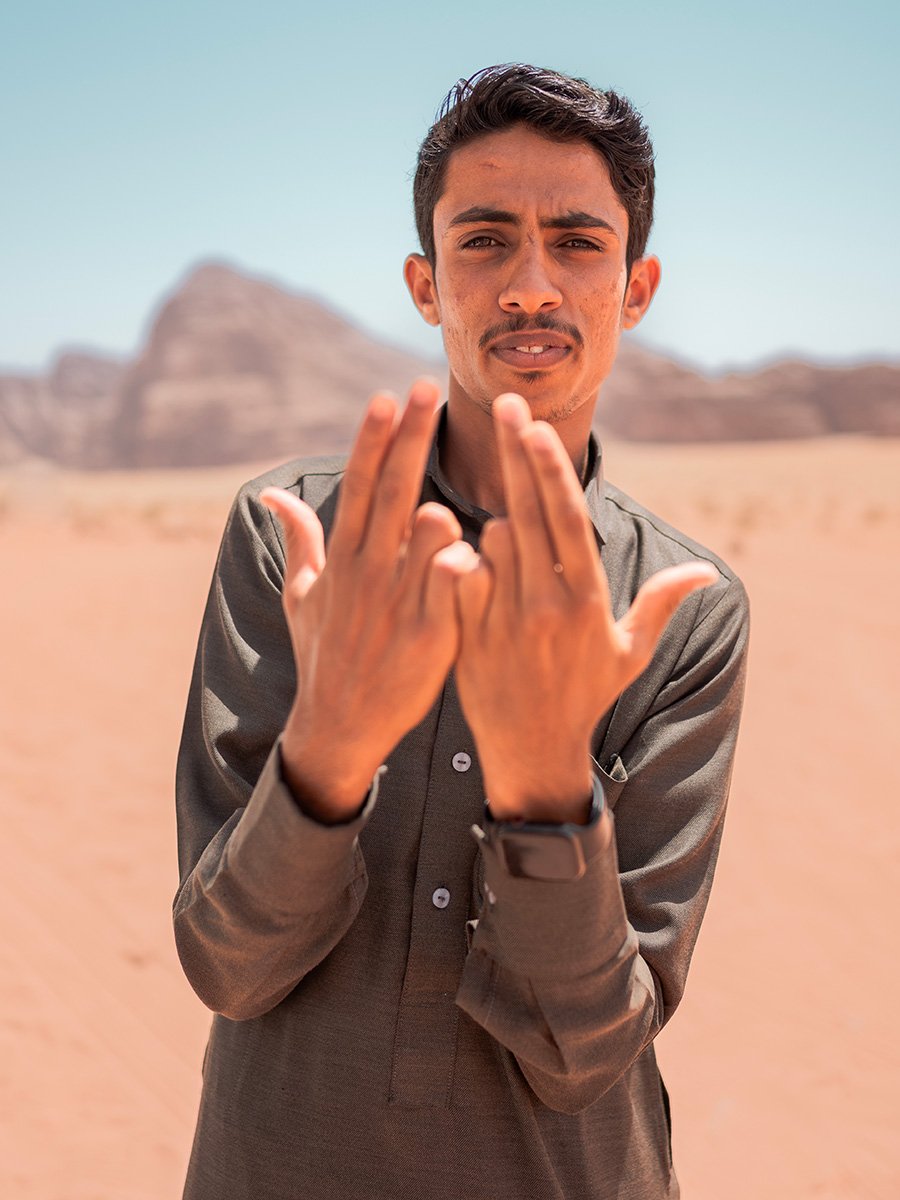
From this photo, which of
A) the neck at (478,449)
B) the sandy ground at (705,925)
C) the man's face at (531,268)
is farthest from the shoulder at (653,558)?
the sandy ground at (705,925)

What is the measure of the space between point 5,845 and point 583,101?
6.37 metres

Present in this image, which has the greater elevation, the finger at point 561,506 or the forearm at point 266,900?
the finger at point 561,506

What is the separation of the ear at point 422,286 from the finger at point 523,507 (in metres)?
0.85

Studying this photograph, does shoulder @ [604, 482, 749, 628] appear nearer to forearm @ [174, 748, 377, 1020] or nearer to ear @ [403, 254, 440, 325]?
ear @ [403, 254, 440, 325]

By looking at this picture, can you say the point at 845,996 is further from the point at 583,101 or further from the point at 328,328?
the point at 328,328

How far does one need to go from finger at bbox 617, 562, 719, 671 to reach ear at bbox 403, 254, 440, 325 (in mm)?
847

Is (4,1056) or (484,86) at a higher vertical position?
(484,86)

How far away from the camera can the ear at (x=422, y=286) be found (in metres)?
1.96

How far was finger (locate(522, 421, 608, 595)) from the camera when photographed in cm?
111

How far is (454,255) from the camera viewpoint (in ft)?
5.71

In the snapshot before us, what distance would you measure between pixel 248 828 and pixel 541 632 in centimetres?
42

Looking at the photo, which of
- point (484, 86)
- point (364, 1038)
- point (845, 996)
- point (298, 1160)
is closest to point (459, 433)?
point (484, 86)

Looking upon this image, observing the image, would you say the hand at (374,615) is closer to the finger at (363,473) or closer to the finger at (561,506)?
the finger at (363,473)

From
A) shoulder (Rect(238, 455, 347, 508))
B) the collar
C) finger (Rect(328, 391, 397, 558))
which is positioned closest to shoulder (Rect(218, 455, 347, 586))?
shoulder (Rect(238, 455, 347, 508))
